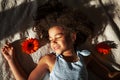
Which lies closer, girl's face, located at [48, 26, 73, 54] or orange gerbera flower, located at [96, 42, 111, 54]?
girl's face, located at [48, 26, 73, 54]

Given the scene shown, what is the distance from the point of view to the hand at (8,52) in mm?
1672

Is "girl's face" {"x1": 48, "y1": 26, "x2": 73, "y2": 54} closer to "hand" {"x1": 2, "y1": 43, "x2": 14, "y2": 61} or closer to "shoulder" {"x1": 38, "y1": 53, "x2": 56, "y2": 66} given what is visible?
"shoulder" {"x1": 38, "y1": 53, "x2": 56, "y2": 66}

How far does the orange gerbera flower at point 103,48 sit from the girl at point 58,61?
9 centimetres

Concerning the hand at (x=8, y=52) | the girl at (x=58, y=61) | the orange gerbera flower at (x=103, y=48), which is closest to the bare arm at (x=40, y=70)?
the girl at (x=58, y=61)

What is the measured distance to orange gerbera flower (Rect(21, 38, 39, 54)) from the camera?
66.5 inches

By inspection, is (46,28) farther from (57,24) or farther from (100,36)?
(100,36)

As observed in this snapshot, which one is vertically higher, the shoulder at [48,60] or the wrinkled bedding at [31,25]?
the wrinkled bedding at [31,25]

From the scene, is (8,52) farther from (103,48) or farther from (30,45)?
(103,48)

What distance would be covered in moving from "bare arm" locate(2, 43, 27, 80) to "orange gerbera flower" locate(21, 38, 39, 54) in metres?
0.06

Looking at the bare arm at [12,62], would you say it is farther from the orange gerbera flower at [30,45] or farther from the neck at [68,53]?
the neck at [68,53]

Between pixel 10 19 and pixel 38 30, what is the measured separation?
15 centimetres

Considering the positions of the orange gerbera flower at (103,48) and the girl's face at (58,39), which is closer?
the girl's face at (58,39)

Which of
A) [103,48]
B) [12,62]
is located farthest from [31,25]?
[103,48]

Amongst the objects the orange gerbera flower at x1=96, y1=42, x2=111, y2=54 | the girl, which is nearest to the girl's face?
the girl
